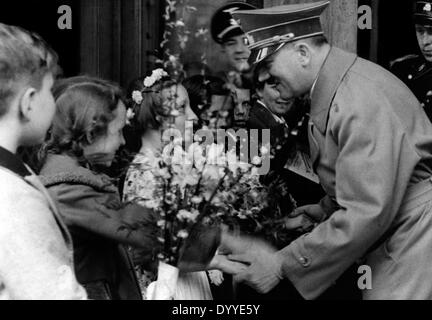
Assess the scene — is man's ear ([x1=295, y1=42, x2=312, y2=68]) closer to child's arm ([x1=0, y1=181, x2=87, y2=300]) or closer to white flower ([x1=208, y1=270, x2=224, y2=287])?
white flower ([x1=208, y1=270, x2=224, y2=287])

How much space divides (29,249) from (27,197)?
14 centimetres

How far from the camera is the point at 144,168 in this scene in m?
2.94

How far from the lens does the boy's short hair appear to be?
93.3 inches

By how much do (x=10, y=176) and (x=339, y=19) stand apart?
2.56 metres

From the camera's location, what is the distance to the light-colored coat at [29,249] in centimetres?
223

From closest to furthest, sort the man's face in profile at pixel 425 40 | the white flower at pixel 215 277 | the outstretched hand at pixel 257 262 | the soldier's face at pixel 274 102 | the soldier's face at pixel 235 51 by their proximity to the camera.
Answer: the outstretched hand at pixel 257 262 → the white flower at pixel 215 277 → the soldier's face at pixel 274 102 → the soldier's face at pixel 235 51 → the man's face in profile at pixel 425 40

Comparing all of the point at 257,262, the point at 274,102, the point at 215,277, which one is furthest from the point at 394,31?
the point at 257,262

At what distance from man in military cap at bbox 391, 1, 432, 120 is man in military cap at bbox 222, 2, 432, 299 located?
4.80 ft

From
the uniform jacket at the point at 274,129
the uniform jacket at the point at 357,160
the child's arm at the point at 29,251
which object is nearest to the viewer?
the child's arm at the point at 29,251

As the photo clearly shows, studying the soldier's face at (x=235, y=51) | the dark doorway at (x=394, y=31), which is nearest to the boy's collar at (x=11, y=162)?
the soldier's face at (x=235, y=51)

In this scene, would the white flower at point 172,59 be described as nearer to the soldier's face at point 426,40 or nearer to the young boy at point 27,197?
the young boy at point 27,197

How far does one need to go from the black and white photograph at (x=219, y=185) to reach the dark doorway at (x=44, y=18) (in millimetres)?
1353

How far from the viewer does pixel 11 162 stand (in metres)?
2.36

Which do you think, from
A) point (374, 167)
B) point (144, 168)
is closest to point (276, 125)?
point (374, 167)
